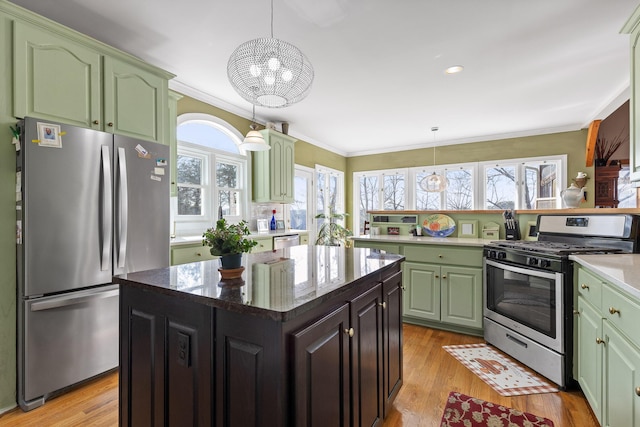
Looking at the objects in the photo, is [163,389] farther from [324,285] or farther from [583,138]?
[583,138]

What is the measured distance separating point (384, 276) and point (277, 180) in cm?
309

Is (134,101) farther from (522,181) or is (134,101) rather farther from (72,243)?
(522,181)

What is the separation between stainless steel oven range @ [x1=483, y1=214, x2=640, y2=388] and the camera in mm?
2070

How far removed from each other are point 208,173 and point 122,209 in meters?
1.66

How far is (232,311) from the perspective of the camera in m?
1.01

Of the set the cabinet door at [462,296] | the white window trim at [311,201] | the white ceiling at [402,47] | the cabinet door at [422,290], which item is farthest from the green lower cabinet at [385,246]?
the white window trim at [311,201]

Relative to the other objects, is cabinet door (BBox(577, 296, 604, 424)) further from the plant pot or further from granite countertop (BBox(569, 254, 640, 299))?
the plant pot

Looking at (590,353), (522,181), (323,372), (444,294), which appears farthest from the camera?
(522,181)

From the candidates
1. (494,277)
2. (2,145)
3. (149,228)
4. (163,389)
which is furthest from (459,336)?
(2,145)

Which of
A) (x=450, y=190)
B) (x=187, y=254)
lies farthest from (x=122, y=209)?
(x=450, y=190)

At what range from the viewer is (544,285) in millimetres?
2191

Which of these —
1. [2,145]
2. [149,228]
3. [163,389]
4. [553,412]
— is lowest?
[553,412]

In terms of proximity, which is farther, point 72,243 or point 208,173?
point 208,173

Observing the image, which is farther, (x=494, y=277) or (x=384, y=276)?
(x=494, y=277)
